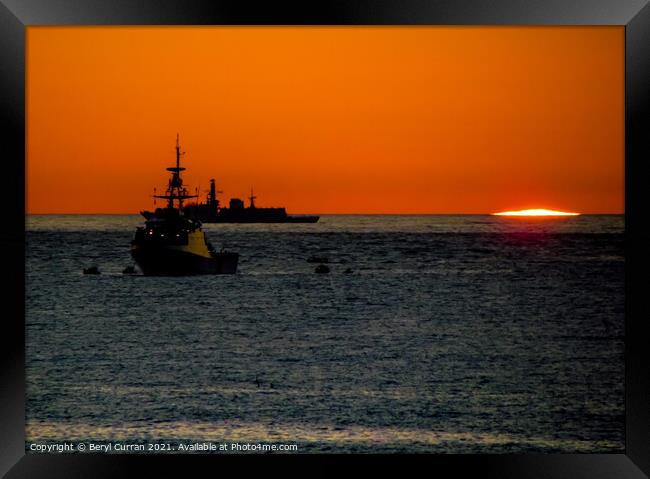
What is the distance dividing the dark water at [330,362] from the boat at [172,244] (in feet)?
2.19

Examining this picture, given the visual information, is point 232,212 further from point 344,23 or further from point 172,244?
point 344,23

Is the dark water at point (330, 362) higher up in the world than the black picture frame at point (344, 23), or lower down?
lower down

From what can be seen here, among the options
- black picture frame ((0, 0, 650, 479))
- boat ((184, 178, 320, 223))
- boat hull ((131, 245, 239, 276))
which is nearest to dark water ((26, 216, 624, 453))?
boat hull ((131, 245, 239, 276))

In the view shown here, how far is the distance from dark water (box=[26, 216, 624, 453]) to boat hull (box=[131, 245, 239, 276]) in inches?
20.1

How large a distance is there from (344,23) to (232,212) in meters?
63.6

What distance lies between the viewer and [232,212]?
66375mm

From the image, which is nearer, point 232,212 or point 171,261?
point 171,261

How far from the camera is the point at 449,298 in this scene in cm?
2567

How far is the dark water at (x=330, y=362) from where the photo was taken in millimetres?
7957

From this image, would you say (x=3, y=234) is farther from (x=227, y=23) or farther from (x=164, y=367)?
(x=164, y=367)

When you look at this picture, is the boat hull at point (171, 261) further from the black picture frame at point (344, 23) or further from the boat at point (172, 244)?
the black picture frame at point (344, 23)

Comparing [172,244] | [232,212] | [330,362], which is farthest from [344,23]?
[232,212]

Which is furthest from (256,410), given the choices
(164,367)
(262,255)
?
(262,255)

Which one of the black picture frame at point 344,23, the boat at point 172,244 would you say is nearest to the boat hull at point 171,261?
the boat at point 172,244
